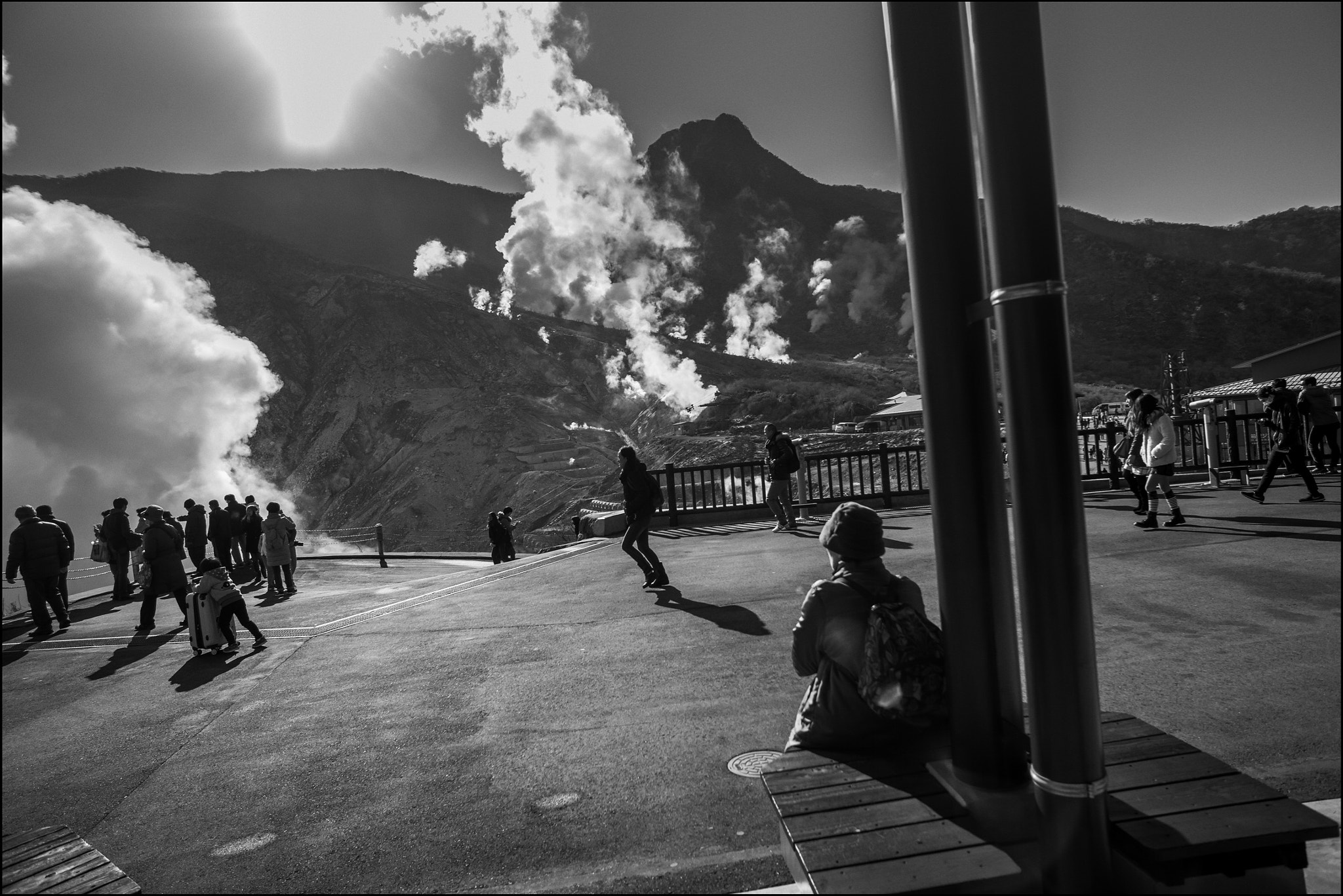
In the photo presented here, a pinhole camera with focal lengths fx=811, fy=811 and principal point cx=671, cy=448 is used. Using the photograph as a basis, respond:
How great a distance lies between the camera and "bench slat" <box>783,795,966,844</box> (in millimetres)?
2213

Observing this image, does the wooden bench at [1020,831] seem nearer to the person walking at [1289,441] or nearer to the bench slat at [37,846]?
the bench slat at [37,846]

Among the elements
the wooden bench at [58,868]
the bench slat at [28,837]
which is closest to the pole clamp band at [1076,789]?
the wooden bench at [58,868]

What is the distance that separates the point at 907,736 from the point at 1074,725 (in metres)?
0.94

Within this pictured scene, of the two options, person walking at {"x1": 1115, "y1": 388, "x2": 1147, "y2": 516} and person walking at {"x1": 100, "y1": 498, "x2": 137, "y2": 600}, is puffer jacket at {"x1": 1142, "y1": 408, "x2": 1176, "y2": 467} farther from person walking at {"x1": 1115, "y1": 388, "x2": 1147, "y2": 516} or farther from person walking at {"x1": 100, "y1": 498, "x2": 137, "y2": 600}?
person walking at {"x1": 100, "y1": 498, "x2": 137, "y2": 600}

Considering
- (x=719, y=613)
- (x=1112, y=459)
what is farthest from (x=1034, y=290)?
(x=1112, y=459)

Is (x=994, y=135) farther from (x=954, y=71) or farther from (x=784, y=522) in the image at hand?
(x=784, y=522)

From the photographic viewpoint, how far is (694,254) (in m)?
158

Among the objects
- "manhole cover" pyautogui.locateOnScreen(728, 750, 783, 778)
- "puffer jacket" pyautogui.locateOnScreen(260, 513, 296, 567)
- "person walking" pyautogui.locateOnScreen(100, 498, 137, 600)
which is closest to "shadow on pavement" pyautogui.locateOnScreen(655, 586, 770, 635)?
"manhole cover" pyautogui.locateOnScreen(728, 750, 783, 778)

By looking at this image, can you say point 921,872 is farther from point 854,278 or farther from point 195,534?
point 854,278

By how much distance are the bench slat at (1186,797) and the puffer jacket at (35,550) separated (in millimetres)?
10633

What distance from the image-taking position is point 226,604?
24.6ft

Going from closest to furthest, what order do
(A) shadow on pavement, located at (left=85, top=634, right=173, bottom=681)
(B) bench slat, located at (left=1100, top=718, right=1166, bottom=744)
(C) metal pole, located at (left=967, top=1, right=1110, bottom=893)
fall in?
(C) metal pole, located at (left=967, top=1, right=1110, bottom=893) < (B) bench slat, located at (left=1100, top=718, right=1166, bottom=744) < (A) shadow on pavement, located at (left=85, top=634, right=173, bottom=681)

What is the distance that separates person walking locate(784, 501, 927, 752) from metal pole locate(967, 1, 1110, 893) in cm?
83

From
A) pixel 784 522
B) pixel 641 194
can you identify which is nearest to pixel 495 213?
pixel 641 194
